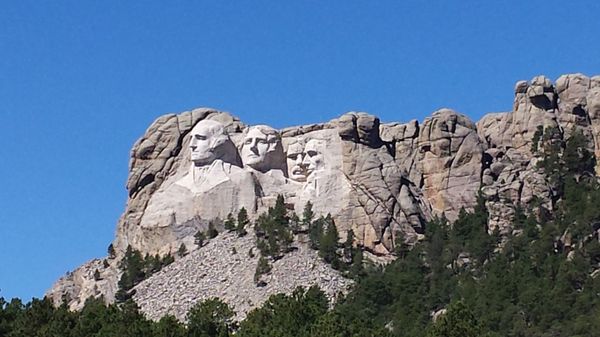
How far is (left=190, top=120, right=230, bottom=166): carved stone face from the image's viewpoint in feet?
478

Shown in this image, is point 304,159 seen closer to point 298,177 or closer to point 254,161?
point 298,177

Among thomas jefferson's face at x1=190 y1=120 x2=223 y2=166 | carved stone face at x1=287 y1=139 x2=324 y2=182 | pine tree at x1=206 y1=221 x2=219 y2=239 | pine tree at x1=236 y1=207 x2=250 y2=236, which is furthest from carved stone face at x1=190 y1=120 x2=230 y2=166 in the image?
pine tree at x1=236 y1=207 x2=250 y2=236

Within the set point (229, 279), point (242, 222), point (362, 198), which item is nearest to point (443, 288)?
point (362, 198)

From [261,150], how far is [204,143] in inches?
127

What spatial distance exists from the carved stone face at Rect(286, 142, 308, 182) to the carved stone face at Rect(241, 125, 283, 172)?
0.76 metres

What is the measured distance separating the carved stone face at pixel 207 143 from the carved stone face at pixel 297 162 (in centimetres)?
376

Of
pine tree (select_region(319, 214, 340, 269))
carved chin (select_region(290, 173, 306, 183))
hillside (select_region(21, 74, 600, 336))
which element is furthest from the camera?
carved chin (select_region(290, 173, 306, 183))

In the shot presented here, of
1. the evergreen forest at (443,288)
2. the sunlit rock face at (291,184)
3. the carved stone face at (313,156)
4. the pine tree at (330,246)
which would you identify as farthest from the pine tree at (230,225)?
the carved stone face at (313,156)

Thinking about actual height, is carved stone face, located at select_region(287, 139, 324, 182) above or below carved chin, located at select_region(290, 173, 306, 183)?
above

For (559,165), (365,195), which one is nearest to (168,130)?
(365,195)

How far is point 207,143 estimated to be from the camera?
5748 inches

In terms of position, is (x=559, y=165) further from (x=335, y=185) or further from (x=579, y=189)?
(x=335, y=185)

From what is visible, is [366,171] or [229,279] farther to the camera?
[366,171]

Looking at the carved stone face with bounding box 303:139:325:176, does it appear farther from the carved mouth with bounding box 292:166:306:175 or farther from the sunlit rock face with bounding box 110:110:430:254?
the carved mouth with bounding box 292:166:306:175
